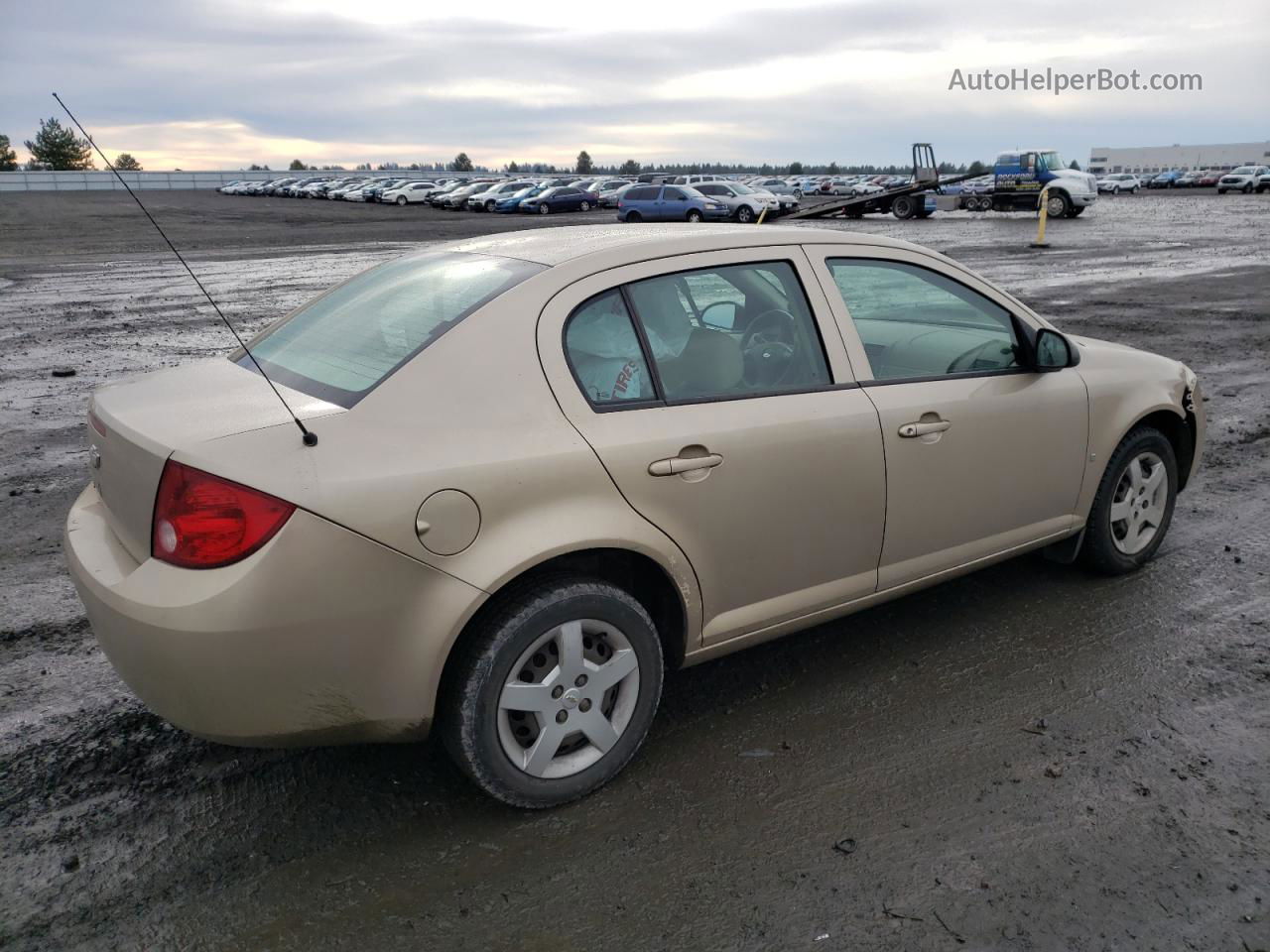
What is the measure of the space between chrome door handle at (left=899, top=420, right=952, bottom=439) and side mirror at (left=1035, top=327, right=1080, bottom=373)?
0.61 m

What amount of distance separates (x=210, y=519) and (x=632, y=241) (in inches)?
62.7

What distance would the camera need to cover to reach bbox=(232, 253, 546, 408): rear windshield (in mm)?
3004

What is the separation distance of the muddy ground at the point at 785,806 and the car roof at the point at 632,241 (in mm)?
1577

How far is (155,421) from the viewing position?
293cm

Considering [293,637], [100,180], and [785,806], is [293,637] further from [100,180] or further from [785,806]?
[100,180]

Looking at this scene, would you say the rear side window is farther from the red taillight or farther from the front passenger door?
the red taillight

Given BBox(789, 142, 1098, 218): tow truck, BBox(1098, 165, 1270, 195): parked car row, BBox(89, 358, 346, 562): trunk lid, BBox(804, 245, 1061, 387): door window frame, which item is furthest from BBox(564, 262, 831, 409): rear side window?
BBox(1098, 165, 1270, 195): parked car row

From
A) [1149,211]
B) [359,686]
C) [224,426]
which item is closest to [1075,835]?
[359,686]

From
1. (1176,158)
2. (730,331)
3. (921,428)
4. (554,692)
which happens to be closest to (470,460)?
(554,692)

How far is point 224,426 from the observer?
2.78m

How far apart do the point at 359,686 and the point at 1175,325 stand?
11.8 m

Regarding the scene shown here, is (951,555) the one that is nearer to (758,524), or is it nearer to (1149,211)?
(758,524)

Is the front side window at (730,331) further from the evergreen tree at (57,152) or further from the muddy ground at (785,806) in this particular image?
the evergreen tree at (57,152)

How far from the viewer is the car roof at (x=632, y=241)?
330 centimetres
